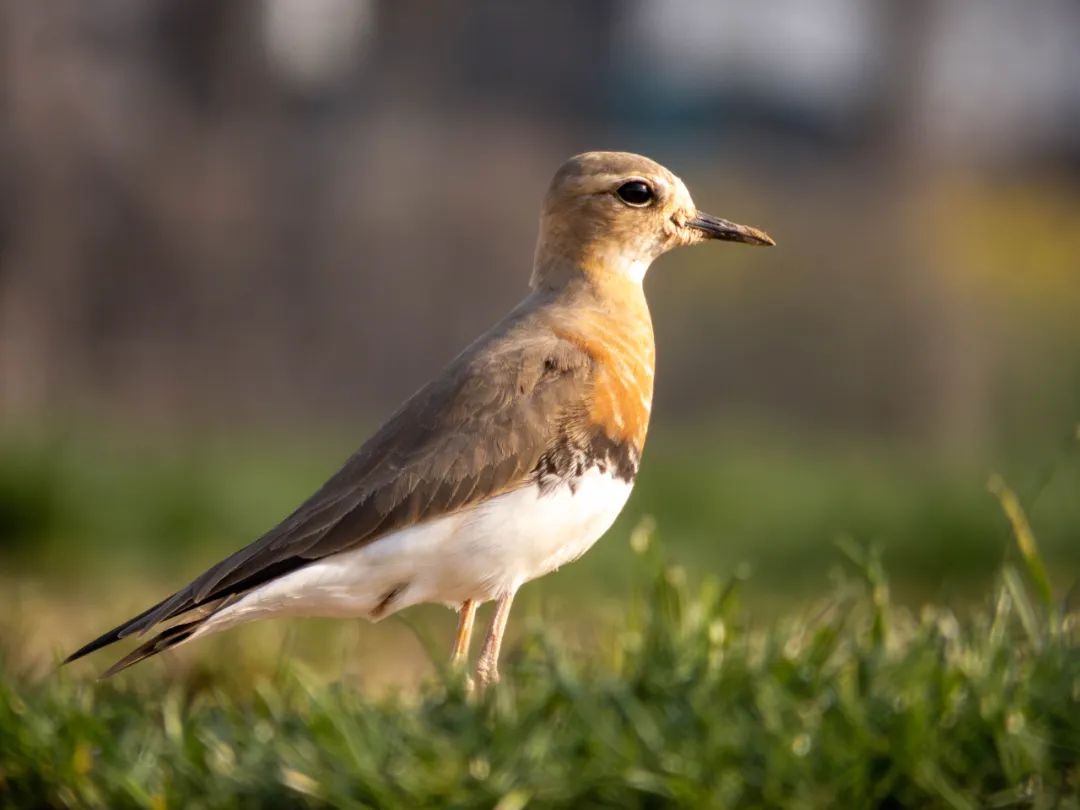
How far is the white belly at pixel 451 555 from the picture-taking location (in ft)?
13.2

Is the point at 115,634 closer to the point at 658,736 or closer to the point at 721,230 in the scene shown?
the point at 658,736

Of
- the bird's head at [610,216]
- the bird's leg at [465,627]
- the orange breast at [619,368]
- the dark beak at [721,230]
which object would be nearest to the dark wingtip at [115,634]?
the bird's leg at [465,627]

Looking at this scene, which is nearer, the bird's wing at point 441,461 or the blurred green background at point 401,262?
the bird's wing at point 441,461

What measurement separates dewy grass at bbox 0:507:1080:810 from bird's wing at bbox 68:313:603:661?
327mm

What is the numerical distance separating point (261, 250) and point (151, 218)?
0.94 meters

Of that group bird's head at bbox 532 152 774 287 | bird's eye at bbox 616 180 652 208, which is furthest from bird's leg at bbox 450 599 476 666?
bird's eye at bbox 616 180 652 208

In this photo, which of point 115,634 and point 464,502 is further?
point 464,502

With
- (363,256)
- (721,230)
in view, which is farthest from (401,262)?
(721,230)

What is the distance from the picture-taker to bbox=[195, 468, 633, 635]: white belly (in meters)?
4.02

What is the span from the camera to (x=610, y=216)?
15.0ft

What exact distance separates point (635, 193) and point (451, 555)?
122 centimetres

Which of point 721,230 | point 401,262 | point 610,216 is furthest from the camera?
point 401,262

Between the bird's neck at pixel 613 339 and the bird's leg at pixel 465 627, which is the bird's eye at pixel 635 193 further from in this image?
the bird's leg at pixel 465 627

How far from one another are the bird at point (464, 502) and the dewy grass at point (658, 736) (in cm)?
28
